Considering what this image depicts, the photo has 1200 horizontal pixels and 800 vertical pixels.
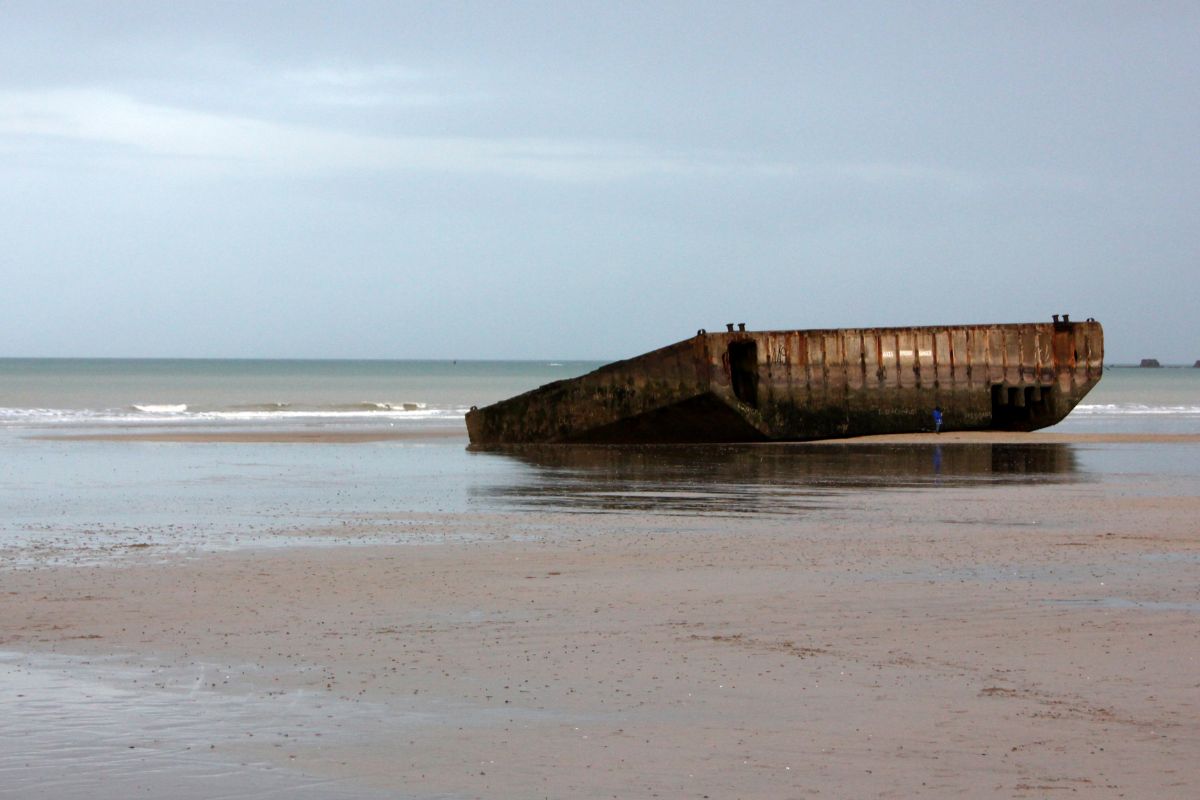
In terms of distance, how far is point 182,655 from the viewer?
734 centimetres

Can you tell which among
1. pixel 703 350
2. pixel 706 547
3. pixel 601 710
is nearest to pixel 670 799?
pixel 601 710

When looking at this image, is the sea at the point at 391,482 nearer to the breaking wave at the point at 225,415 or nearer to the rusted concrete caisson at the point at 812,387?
the rusted concrete caisson at the point at 812,387

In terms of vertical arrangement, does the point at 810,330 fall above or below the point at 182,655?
above

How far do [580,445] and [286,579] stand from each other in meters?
16.3

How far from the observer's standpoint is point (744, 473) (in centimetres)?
1934

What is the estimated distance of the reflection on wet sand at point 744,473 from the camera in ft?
50.6

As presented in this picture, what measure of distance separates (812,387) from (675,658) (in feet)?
64.3

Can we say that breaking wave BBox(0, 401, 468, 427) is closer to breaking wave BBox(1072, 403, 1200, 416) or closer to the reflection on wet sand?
Answer: the reflection on wet sand

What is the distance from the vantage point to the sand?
544 cm

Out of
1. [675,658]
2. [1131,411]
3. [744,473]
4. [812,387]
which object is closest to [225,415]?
[812,387]

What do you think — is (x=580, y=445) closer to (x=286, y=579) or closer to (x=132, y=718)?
(x=286, y=579)

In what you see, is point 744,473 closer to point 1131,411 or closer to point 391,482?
point 391,482

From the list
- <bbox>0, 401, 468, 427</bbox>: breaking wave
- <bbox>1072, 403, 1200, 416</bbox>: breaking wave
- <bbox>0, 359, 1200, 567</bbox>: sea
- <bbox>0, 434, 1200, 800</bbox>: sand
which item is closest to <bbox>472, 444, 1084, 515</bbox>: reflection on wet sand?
<bbox>0, 359, 1200, 567</bbox>: sea

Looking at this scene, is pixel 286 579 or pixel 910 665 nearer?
pixel 910 665
